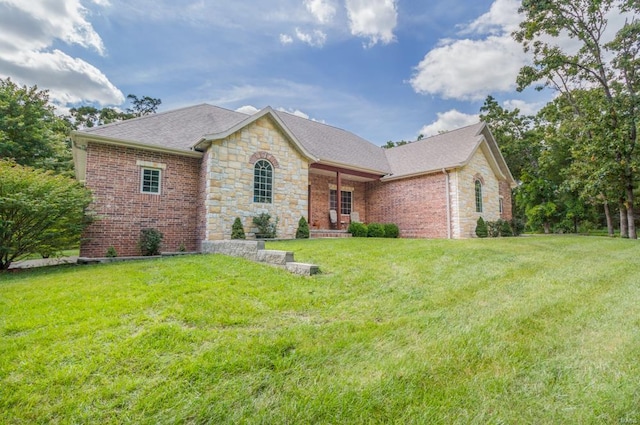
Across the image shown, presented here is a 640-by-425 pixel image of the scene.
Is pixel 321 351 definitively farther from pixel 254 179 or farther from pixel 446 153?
pixel 446 153

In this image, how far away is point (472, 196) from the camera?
14453 mm

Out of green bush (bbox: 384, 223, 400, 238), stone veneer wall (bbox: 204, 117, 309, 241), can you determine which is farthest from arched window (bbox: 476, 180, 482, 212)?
stone veneer wall (bbox: 204, 117, 309, 241)

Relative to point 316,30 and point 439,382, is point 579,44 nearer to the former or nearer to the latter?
point 316,30

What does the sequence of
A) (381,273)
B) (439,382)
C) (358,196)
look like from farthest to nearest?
(358,196) → (381,273) → (439,382)

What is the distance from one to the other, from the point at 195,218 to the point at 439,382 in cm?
1026

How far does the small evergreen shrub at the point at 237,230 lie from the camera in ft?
32.6

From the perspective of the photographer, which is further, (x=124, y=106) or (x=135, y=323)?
(x=124, y=106)

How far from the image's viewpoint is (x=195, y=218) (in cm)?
1091

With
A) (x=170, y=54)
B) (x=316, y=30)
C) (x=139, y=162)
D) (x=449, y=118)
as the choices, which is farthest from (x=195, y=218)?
(x=449, y=118)

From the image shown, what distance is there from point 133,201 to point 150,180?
899mm

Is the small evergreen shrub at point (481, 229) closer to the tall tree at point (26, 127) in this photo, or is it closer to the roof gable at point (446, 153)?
the roof gable at point (446, 153)

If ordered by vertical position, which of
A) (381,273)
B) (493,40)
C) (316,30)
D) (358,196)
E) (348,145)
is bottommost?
(381,273)

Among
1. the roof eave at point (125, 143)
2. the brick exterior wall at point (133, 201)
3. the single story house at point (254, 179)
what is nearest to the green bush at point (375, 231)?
the single story house at point (254, 179)

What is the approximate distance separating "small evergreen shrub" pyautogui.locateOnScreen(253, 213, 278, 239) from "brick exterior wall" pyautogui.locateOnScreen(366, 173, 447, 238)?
7419mm
